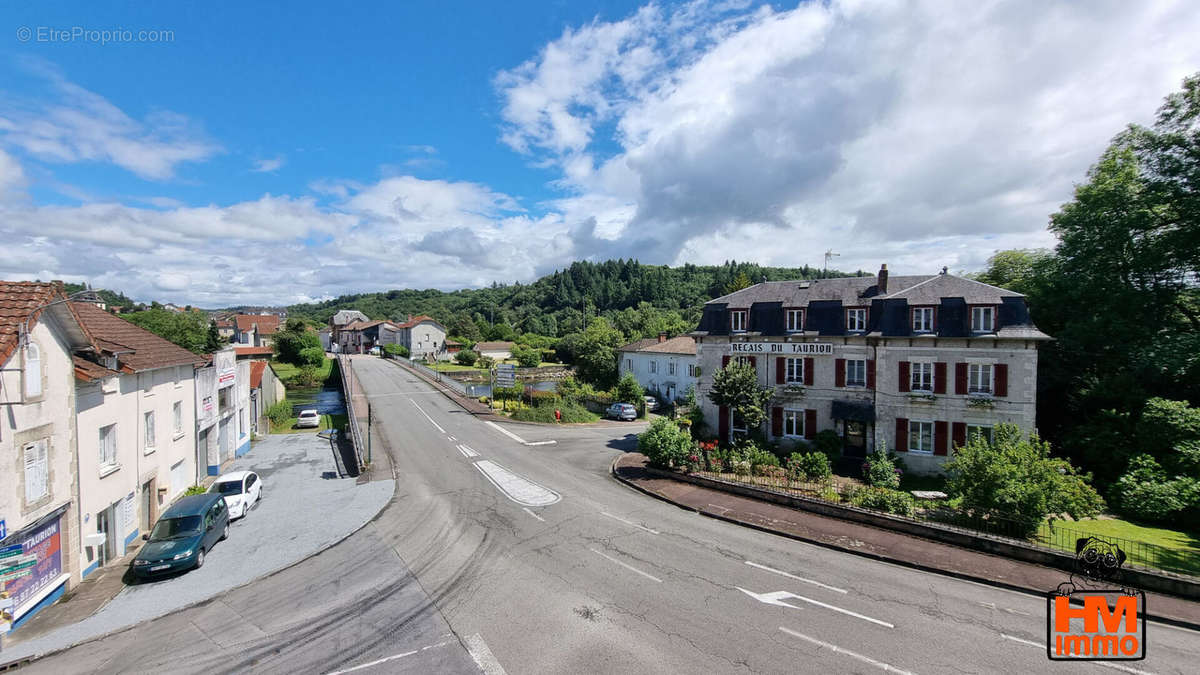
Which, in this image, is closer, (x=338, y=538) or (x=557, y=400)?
(x=338, y=538)

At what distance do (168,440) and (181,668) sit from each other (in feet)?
48.4

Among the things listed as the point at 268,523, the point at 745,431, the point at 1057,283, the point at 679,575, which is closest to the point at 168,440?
the point at 268,523

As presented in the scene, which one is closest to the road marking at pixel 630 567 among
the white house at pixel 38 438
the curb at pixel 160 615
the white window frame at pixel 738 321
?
→ the curb at pixel 160 615

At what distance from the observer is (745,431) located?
29.9 m

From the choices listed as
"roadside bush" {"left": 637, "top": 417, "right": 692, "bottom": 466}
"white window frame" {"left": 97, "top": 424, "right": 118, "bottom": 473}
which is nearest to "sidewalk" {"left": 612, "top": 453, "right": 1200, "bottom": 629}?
"roadside bush" {"left": 637, "top": 417, "right": 692, "bottom": 466}

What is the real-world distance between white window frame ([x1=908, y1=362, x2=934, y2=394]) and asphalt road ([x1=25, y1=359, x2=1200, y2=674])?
46.6 ft

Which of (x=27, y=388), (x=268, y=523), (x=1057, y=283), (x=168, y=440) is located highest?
(x=1057, y=283)

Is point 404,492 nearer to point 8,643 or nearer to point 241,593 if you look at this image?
point 241,593

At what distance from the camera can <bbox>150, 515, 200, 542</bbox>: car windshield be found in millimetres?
15788

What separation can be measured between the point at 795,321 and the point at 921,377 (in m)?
6.86

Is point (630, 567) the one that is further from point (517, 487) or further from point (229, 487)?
point (229, 487)

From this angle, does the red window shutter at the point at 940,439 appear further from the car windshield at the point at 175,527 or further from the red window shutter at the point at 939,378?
the car windshield at the point at 175,527

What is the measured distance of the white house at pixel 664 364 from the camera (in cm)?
4962

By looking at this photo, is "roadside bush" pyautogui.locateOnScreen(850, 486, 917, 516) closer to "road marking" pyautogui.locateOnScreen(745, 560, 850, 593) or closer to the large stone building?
"road marking" pyautogui.locateOnScreen(745, 560, 850, 593)
